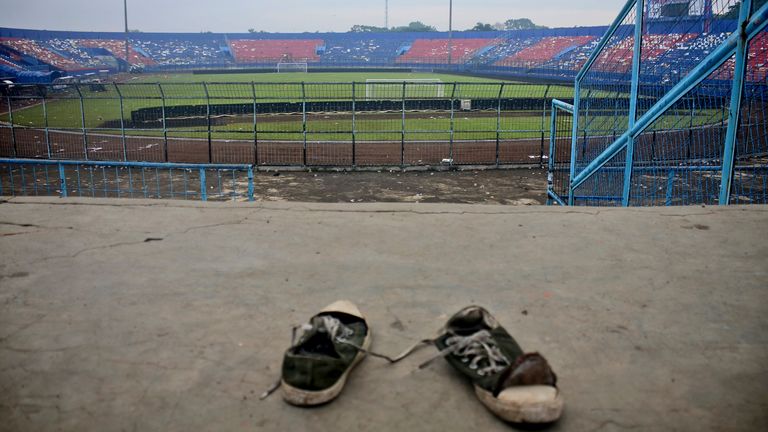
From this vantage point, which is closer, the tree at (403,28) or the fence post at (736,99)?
the fence post at (736,99)

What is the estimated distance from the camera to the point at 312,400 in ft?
7.42

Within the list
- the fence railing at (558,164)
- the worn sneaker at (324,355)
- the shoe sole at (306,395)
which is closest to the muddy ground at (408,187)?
the fence railing at (558,164)

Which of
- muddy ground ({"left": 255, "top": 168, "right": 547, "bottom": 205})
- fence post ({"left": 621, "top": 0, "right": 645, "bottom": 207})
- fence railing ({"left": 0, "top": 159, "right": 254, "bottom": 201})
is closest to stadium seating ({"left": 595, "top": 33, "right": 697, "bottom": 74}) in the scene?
fence post ({"left": 621, "top": 0, "right": 645, "bottom": 207})

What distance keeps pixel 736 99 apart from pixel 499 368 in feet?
13.4

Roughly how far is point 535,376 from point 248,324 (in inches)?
56.1

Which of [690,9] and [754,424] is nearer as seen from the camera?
[754,424]

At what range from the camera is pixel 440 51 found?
78.0 metres

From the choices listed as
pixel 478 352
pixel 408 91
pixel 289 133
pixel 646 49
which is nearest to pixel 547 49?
pixel 408 91

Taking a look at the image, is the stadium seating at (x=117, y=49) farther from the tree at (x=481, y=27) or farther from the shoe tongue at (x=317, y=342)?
the shoe tongue at (x=317, y=342)

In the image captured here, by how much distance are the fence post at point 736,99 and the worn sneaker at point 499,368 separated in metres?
3.67

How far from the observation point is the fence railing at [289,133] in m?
17.2

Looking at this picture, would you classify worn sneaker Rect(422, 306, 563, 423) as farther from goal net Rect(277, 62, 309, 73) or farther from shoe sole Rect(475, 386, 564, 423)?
goal net Rect(277, 62, 309, 73)

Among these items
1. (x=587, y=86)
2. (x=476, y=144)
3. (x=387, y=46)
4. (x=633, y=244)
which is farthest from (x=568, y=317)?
(x=387, y=46)

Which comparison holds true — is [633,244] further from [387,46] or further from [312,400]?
[387,46]
